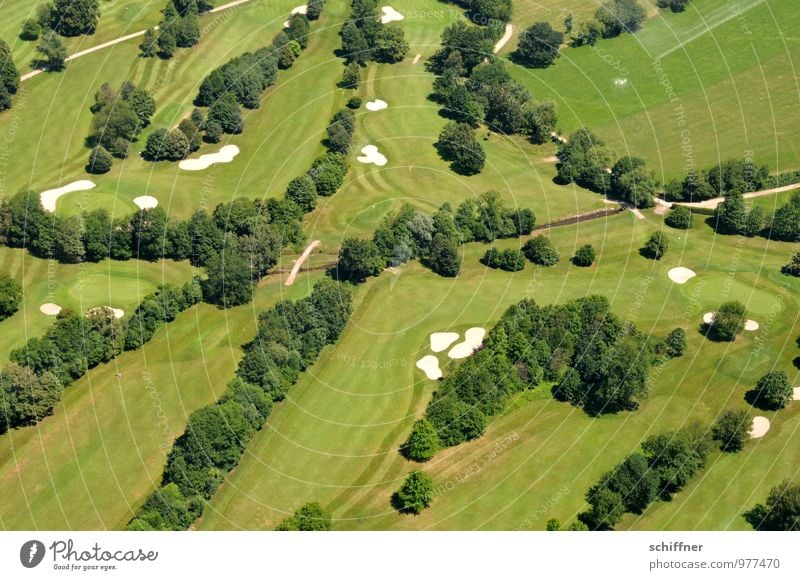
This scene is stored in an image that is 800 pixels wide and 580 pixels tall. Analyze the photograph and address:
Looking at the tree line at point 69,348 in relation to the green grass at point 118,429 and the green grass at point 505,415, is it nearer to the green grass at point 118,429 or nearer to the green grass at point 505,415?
the green grass at point 118,429

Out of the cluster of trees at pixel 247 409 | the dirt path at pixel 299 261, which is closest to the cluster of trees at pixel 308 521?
the cluster of trees at pixel 247 409

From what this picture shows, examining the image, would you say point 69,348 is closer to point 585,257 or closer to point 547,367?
point 547,367

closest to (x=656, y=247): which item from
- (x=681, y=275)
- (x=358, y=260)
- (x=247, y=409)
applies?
(x=681, y=275)

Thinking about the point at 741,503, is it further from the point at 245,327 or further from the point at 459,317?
the point at 245,327

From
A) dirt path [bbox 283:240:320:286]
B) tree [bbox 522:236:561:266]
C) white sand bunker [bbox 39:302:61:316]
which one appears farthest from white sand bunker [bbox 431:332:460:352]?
white sand bunker [bbox 39:302:61:316]

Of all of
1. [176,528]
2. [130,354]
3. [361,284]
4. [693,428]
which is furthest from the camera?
[361,284]

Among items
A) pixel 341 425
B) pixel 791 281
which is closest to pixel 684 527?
pixel 341 425

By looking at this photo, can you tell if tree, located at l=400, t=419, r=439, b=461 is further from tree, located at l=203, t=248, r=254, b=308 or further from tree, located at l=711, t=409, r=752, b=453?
tree, located at l=203, t=248, r=254, b=308
